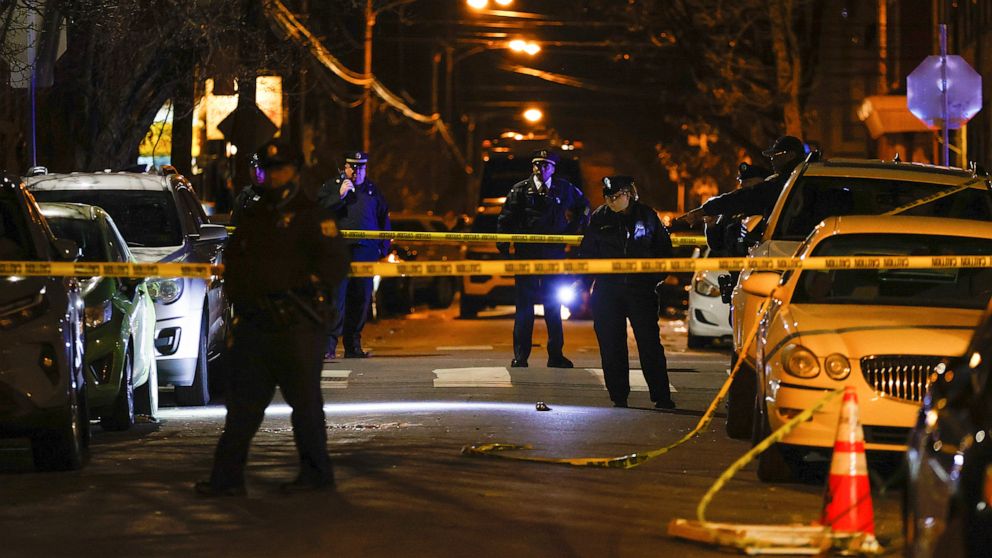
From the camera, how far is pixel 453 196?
68.4m

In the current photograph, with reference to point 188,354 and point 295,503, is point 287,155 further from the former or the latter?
point 188,354

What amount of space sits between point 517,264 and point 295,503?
2.98 meters

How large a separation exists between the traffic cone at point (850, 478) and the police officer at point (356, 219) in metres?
11.0

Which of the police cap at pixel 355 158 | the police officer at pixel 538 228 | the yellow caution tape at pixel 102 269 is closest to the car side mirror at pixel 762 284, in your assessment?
the yellow caution tape at pixel 102 269

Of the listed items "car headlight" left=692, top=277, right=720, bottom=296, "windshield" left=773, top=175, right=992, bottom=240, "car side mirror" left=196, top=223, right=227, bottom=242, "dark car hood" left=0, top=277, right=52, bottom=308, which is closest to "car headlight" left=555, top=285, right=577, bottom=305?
"windshield" left=773, top=175, right=992, bottom=240

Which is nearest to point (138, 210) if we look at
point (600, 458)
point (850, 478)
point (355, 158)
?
point (355, 158)

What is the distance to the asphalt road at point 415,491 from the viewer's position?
8195mm

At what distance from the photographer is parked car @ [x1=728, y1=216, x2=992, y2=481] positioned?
9703 millimetres

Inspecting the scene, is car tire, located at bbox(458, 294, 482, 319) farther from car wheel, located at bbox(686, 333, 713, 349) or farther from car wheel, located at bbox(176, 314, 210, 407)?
car wheel, located at bbox(176, 314, 210, 407)

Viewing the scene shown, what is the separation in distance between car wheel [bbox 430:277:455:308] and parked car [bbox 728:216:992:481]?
20052 mm

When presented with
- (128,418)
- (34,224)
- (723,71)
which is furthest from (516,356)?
(723,71)

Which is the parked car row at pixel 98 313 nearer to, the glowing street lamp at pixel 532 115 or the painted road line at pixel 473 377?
the painted road line at pixel 473 377

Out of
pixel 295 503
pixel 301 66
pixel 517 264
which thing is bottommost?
pixel 295 503

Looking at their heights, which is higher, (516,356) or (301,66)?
(301,66)
